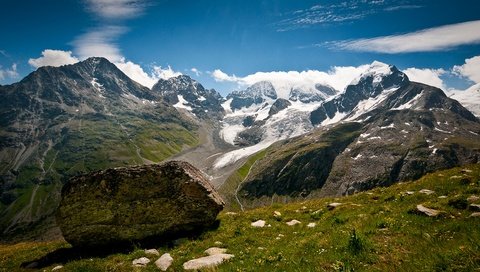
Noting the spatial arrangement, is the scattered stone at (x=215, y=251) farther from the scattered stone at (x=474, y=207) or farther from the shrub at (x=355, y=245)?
the scattered stone at (x=474, y=207)

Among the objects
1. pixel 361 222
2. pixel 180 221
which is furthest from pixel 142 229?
pixel 361 222

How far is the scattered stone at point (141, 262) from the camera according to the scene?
17758 millimetres

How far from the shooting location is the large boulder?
22984mm

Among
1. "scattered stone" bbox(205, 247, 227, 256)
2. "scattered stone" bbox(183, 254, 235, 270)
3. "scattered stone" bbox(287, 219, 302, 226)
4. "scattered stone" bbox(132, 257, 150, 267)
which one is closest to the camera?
"scattered stone" bbox(183, 254, 235, 270)

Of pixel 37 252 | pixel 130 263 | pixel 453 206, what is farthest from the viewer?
pixel 37 252

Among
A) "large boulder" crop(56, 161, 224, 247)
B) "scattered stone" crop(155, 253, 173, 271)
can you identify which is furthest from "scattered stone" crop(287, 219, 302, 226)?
"scattered stone" crop(155, 253, 173, 271)

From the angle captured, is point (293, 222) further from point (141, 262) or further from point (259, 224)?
point (141, 262)

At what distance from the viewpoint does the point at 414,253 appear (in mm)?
10656

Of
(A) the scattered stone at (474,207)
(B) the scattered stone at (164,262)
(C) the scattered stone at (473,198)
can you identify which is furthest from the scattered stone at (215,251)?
(C) the scattered stone at (473,198)

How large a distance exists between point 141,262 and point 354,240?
36.6ft

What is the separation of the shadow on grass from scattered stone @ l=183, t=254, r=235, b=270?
4.97 metres

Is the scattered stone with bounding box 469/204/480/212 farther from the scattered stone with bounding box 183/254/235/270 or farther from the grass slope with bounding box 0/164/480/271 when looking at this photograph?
the scattered stone with bounding box 183/254/235/270

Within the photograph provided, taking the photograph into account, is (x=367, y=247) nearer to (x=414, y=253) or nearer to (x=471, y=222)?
(x=414, y=253)

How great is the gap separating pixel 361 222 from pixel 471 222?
5475 mm
